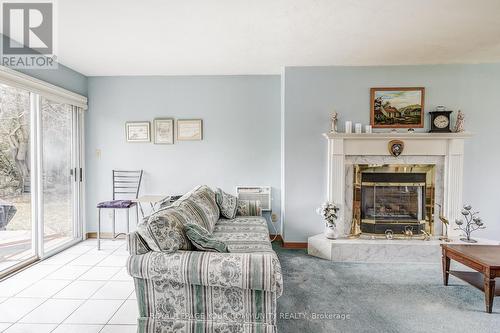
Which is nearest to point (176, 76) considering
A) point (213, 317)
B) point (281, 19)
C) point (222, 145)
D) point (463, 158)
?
point (222, 145)

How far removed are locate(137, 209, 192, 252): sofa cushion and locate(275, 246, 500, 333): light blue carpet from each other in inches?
39.2

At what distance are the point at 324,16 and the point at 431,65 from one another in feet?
7.07

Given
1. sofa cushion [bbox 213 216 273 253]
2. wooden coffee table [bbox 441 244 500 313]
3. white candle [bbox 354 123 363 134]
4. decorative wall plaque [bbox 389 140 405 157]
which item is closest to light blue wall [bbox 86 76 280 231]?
sofa cushion [bbox 213 216 273 253]

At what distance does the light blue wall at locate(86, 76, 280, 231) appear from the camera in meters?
4.16

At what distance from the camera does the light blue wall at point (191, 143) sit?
164 inches

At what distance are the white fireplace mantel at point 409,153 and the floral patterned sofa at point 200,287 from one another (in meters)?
2.13

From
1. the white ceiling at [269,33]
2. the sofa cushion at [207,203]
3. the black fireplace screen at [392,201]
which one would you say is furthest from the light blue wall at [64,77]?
the black fireplace screen at [392,201]

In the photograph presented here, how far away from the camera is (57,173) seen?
Answer: 12.4ft

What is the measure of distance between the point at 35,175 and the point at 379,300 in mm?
3946

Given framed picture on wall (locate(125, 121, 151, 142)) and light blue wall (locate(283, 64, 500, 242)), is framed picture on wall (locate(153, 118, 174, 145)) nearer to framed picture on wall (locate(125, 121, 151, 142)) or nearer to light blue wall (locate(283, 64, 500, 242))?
framed picture on wall (locate(125, 121, 151, 142))

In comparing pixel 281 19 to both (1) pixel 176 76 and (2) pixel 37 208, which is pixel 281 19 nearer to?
(1) pixel 176 76

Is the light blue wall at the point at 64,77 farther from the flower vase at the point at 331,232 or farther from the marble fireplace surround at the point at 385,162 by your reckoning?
the flower vase at the point at 331,232

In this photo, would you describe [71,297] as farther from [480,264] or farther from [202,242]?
[480,264]

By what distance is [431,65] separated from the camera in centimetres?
367
